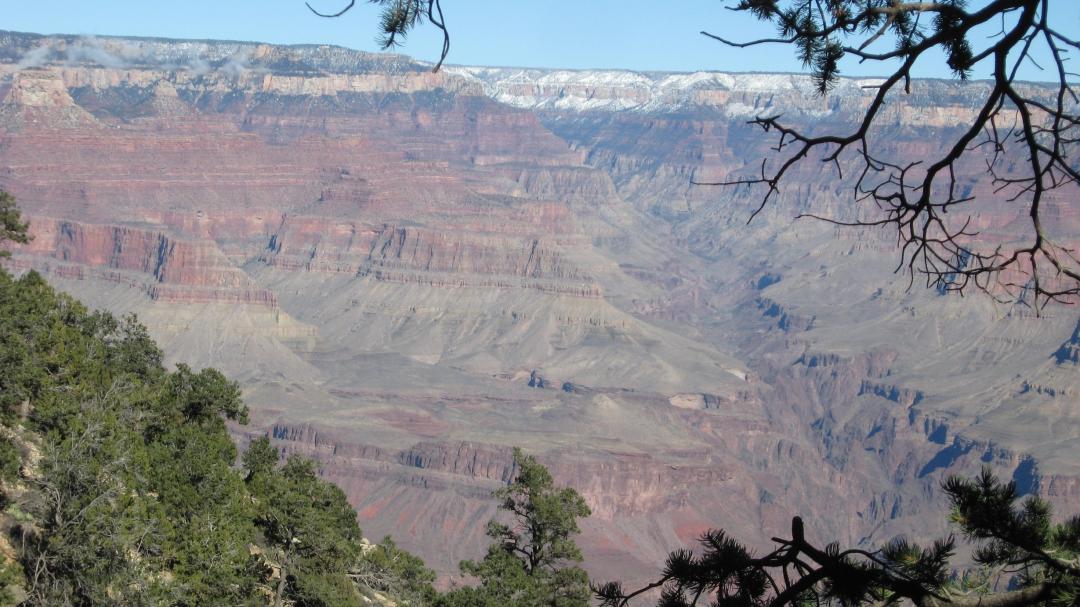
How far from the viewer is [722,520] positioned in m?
108

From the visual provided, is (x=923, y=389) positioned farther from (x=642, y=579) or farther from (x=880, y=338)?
(x=642, y=579)

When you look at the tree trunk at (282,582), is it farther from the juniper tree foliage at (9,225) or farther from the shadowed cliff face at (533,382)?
the shadowed cliff face at (533,382)

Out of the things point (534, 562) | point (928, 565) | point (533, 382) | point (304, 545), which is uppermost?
point (928, 565)

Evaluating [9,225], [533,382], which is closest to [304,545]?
[9,225]

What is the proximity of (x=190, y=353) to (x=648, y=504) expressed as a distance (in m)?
60.2

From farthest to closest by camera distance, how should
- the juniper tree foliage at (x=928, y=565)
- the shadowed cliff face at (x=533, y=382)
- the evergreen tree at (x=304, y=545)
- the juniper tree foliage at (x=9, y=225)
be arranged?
the shadowed cliff face at (x=533, y=382) < the juniper tree foliage at (x=9, y=225) < the evergreen tree at (x=304, y=545) < the juniper tree foliage at (x=928, y=565)

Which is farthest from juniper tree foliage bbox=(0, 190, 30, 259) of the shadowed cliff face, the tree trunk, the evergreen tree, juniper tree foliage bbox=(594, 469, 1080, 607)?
the shadowed cliff face

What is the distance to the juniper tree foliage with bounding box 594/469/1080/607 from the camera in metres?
7.84

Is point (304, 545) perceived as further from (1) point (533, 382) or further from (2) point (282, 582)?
(1) point (533, 382)

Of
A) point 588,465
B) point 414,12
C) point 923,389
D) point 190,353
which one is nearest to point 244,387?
point 190,353

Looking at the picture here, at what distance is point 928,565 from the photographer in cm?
845

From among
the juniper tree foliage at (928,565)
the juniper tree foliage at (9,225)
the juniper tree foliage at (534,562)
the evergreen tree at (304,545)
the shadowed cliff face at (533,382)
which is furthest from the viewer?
the shadowed cliff face at (533,382)

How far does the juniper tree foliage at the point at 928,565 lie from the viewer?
25.7 feet

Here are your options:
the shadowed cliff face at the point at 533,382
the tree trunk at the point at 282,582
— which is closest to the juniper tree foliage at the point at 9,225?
the tree trunk at the point at 282,582
